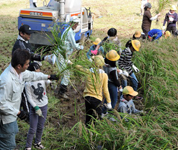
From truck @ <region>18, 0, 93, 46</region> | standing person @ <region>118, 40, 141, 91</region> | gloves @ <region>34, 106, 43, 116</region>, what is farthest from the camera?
truck @ <region>18, 0, 93, 46</region>

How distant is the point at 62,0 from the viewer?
267 inches

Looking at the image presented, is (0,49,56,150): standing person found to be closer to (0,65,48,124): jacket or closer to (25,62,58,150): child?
(0,65,48,124): jacket

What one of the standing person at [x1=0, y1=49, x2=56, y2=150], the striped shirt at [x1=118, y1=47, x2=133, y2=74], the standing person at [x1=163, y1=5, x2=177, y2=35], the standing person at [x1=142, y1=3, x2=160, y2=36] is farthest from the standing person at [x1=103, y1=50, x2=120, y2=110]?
the standing person at [x1=163, y1=5, x2=177, y2=35]

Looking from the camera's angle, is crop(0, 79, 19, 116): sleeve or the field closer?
crop(0, 79, 19, 116): sleeve

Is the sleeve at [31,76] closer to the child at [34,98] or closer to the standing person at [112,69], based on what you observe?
the child at [34,98]

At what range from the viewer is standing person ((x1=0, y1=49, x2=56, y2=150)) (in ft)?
7.49

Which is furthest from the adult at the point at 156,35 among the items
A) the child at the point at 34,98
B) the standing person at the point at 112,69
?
the child at the point at 34,98

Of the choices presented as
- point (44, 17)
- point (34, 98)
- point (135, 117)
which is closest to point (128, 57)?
point (135, 117)

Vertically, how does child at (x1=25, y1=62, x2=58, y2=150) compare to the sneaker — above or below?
above

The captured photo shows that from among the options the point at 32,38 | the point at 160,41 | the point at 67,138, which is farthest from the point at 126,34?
the point at 67,138

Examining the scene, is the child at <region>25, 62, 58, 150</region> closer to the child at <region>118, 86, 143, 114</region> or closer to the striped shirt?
the child at <region>118, 86, 143, 114</region>

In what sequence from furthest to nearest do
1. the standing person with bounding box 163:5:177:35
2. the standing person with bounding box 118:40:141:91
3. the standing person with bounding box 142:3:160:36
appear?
1. the standing person with bounding box 163:5:177:35
2. the standing person with bounding box 142:3:160:36
3. the standing person with bounding box 118:40:141:91

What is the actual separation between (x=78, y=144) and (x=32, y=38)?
491 cm

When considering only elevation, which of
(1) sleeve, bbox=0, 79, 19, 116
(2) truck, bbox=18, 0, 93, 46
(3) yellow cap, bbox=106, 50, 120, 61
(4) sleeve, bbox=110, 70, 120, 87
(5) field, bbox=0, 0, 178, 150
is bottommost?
(5) field, bbox=0, 0, 178, 150
